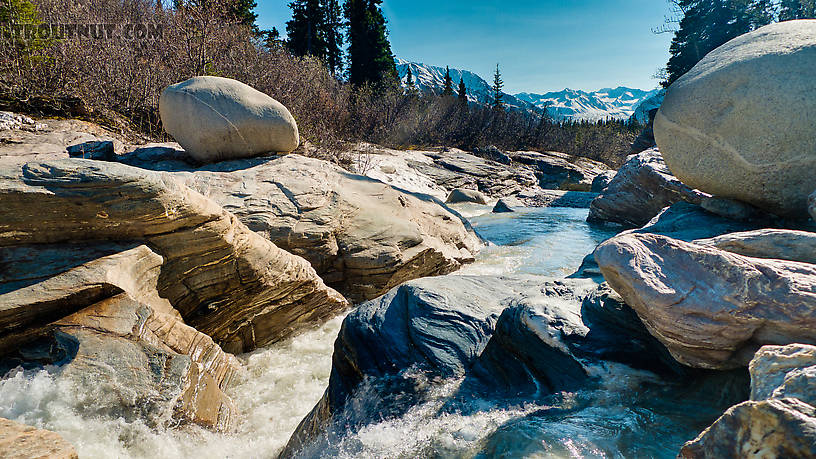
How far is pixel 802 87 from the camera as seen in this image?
288cm

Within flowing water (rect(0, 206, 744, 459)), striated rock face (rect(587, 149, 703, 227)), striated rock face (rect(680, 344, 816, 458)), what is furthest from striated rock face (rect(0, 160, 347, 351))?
striated rock face (rect(587, 149, 703, 227))

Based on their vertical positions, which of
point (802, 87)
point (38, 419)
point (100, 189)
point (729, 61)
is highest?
point (729, 61)

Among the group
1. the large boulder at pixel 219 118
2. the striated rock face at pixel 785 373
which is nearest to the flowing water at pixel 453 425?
the striated rock face at pixel 785 373

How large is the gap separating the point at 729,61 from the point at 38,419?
17.6ft

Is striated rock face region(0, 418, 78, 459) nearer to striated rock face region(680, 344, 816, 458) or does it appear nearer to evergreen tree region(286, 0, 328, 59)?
striated rock face region(680, 344, 816, 458)

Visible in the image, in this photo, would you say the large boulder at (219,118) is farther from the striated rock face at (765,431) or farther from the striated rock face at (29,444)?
the striated rock face at (765,431)

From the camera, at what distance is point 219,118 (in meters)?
5.99

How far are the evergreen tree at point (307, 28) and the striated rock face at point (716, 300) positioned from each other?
29456 millimetres

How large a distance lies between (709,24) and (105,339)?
3064 centimetres

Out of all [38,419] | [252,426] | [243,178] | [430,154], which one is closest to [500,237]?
[243,178]

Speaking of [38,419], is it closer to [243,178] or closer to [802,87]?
[243,178]

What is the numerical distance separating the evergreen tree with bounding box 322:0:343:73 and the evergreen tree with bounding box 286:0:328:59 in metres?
0.51

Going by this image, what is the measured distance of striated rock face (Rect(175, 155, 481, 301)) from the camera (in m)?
4.64

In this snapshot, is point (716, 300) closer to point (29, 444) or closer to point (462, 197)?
point (29, 444)
